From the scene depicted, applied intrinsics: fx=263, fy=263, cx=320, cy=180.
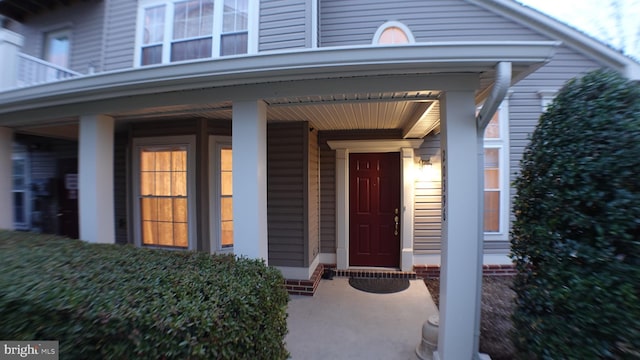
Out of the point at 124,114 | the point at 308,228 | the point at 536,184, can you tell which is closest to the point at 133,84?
the point at 124,114

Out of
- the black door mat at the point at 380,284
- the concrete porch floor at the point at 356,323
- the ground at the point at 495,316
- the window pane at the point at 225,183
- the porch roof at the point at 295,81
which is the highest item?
the porch roof at the point at 295,81

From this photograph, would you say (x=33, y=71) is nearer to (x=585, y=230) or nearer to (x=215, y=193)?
(x=215, y=193)

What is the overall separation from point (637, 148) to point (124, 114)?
14.9ft

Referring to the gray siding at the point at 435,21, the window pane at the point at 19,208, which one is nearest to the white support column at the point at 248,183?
the gray siding at the point at 435,21

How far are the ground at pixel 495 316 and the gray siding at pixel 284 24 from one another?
4.64m

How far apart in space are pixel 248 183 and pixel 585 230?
2.53 meters

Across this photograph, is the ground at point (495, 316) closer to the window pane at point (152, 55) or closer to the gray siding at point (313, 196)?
the gray siding at point (313, 196)

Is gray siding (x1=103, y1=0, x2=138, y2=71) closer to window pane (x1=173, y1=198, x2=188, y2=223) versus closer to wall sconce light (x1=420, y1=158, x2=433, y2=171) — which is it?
window pane (x1=173, y1=198, x2=188, y2=223)

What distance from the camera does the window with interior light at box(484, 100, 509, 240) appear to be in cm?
488

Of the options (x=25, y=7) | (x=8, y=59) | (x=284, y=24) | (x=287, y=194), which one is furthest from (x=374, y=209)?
(x=25, y=7)

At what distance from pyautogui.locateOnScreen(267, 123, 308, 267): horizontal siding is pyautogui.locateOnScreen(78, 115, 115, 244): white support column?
7.05ft

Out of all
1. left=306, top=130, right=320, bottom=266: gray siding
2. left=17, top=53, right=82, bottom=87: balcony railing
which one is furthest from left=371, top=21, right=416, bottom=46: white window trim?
left=17, top=53, right=82, bottom=87: balcony railing

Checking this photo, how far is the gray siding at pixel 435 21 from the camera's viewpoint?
189 inches

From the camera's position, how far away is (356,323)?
3.29 metres
